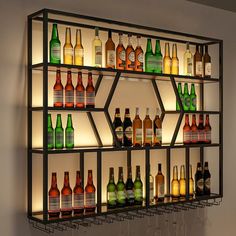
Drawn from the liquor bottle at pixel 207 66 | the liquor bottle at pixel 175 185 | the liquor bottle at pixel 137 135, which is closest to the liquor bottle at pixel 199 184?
the liquor bottle at pixel 175 185

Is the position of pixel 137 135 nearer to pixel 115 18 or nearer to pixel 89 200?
pixel 89 200

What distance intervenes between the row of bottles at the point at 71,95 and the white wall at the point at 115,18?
0.57 ft

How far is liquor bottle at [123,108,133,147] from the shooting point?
2555 mm

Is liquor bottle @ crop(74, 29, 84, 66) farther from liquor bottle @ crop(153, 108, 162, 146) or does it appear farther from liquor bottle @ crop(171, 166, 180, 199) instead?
liquor bottle @ crop(171, 166, 180, 199)

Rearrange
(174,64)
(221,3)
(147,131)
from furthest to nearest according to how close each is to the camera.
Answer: (221,3), (174,64), (147,131)

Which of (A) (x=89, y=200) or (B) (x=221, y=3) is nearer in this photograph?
(A) (x=89, y=200)

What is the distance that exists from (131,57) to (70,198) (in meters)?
0.87

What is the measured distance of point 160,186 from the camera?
8.91ft

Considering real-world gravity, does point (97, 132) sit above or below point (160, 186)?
above

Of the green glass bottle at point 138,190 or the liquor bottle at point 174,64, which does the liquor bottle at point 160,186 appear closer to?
the green glass bottle at point 138,190

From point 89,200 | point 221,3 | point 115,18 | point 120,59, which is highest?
point 221,3

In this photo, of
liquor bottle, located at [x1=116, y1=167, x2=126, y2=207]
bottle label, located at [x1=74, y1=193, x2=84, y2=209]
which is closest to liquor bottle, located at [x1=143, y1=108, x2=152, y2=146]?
liquor bottle, located at [x1=116, y1=167, x2=126, y2=207]

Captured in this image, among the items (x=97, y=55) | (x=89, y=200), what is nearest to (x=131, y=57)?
(x=97, y=55)

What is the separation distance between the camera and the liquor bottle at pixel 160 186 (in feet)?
8.84
